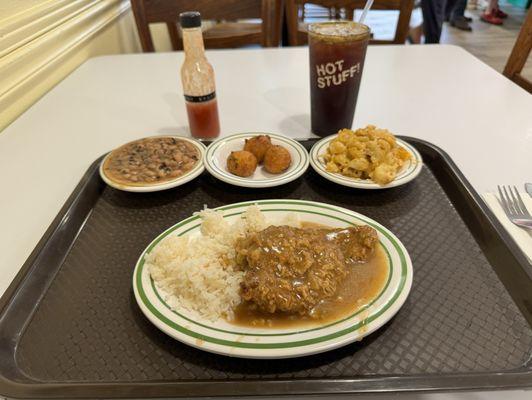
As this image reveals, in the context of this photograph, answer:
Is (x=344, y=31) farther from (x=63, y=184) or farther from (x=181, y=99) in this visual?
(x=63, y=184)

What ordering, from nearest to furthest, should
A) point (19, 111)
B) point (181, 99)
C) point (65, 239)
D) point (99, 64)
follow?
point (65, 239) < point (19, 111) < point (181, 99) < point (99, 64)

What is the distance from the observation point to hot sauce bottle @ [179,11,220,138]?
1447 mm

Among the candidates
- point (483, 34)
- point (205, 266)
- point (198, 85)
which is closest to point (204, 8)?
point (198, 85)

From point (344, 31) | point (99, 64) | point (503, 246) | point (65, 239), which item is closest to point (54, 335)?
point (65, 239)

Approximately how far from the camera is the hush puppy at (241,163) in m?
1.34

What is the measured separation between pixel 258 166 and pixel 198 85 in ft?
1.35

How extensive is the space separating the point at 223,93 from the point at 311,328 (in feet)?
4.75

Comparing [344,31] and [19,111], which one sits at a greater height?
[344,31]

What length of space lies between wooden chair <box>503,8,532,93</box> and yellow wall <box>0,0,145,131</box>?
8.24 ft

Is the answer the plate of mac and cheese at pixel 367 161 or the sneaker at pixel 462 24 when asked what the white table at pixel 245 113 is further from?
the sneaker at pixel 462 24

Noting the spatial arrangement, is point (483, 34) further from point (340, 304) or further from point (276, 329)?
point (276, 329)

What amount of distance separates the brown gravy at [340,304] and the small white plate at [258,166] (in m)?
0.43

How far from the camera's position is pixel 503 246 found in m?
1.03

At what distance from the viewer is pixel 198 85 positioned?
1516mm
